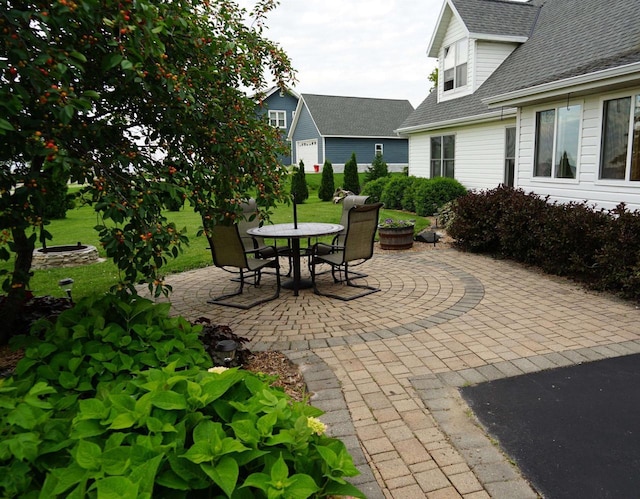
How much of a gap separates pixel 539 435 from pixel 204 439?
2.09 m

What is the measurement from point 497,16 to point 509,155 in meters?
4.95

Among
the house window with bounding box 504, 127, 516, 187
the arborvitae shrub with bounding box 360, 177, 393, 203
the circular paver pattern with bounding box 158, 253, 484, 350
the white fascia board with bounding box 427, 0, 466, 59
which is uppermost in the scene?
the white fascia board with bounding box 427, 0, 466, 59

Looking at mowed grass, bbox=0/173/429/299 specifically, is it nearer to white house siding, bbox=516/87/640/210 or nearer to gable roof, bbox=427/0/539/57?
white house siding, bbox=516/87/640/210

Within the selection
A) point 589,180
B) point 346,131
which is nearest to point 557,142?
point 589,180

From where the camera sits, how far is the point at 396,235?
862 centimetres

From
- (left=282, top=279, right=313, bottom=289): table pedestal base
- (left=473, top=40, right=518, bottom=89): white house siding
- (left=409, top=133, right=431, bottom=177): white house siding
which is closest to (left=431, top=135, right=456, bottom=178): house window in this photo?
(left=409, top=133, right=431, bottom=177): white house siding

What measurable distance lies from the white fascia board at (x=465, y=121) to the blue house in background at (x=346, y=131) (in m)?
12.5

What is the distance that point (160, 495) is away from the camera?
1.38 meters

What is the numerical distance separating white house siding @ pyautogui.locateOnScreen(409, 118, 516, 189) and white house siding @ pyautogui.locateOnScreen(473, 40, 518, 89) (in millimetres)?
1532

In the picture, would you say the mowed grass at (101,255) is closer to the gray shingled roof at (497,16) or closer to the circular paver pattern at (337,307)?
the circular paver pattern at (337,307)

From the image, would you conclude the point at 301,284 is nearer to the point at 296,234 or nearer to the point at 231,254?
the point at 296,234

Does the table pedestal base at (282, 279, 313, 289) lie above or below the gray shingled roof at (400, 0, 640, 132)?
below

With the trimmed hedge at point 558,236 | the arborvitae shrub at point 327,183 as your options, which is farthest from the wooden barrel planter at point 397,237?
the arborvitae shrub at point 327,183

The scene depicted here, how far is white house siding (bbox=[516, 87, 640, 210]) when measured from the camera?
6.62 m
